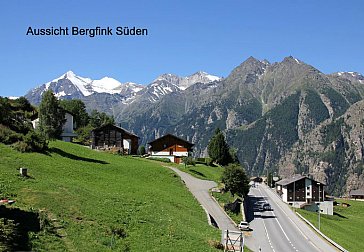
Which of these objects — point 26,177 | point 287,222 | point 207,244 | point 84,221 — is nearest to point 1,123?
point 26,177

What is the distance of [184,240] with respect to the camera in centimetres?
3133

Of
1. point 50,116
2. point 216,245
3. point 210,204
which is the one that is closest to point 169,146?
point 50,116

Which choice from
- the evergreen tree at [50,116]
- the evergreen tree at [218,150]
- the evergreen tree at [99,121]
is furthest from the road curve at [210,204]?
the evergreen tree at [99,121]

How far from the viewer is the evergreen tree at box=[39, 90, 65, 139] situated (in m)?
69.5

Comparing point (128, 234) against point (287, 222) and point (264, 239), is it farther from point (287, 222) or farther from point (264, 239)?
point (287, 222)

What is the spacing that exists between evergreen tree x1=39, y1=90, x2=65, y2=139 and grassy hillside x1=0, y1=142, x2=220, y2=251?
48.0 feet

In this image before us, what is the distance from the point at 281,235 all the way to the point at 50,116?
131ft

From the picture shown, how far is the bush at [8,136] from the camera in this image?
51.7 meters

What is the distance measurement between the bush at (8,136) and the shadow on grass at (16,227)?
→ 2668 cm

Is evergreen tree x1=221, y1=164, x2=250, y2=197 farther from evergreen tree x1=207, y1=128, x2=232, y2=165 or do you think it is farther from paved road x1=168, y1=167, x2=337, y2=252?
evergreen tree x1=207, y1=128, x2=232, y2=165

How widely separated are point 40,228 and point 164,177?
127 ft

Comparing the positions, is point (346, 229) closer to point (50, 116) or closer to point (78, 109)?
point (50, 116)

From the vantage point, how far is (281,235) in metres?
59.6

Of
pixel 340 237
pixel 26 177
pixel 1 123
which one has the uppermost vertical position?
pixel 1 123
